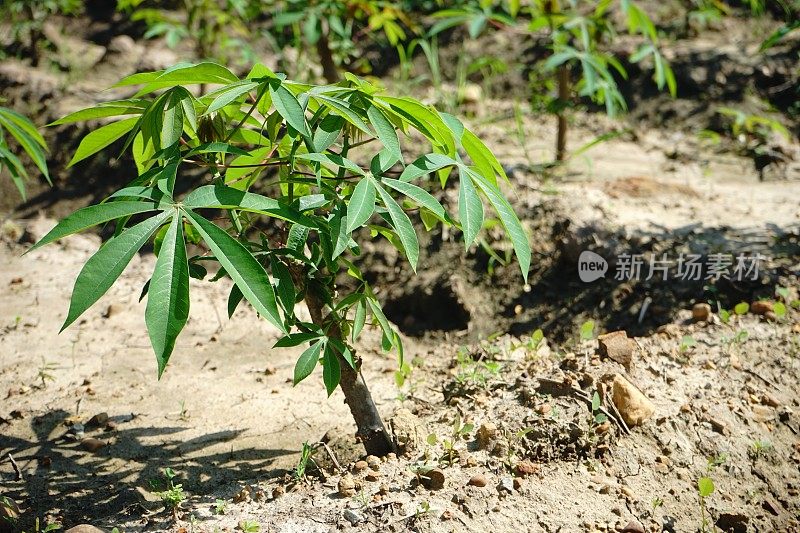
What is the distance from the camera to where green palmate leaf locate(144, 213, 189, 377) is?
1.04 meters

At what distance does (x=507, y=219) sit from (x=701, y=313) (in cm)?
134

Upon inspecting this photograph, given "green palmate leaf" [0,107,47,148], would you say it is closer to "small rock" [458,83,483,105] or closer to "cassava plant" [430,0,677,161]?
"cassava plant" [430,0,677,161]

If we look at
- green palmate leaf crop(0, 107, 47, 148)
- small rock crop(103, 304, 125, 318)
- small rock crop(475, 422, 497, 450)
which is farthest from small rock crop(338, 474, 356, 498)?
small rock crop(103, 304, 125, 318)

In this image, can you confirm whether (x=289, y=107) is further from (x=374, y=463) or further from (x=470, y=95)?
(x=470, y=95)

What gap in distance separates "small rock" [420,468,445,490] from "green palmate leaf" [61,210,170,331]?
3.00 feet

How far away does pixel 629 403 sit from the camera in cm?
187

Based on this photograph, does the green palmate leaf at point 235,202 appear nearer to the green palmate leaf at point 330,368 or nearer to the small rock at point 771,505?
the green palmate leaf at point 330,368

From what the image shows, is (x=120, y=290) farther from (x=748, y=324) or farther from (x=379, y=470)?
(x=748, y=324)

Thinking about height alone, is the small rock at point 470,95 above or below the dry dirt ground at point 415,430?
above

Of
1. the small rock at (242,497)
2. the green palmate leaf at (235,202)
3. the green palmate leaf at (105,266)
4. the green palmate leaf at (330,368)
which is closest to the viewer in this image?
the green palmate leaf at (105,266)

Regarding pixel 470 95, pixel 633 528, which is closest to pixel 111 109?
pixel 633 528

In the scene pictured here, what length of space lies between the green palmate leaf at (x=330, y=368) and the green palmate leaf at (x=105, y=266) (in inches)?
20.4

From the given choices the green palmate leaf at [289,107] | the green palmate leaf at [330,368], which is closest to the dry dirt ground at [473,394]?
the green palmate leaf at [330,368]

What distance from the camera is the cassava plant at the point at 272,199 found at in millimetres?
1104
